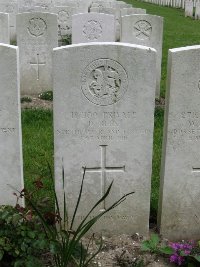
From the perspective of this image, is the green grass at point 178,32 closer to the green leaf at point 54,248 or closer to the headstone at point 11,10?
the headstone at point 11,10

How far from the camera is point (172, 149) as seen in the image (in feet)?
12.5

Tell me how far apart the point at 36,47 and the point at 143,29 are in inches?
73.0

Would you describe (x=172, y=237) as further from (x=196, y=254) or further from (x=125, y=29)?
(x=125, y=29)

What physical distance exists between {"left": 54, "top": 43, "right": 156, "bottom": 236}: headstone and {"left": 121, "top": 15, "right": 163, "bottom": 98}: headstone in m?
4.30

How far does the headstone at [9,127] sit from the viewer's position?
3.59 metres

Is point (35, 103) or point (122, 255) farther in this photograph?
point (35, 103)

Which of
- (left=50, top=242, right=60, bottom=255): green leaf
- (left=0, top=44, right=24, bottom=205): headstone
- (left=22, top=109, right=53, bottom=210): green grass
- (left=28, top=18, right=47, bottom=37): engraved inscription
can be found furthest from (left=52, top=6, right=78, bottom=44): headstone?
(left=50, top=242, right=60, bottom=255): green leaf

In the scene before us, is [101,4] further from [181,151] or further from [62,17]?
[181,151]

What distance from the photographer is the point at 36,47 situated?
8023mm

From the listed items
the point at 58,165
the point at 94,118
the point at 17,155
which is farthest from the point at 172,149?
the point at 17,155

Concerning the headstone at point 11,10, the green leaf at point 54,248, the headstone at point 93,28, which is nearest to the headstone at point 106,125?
the green leaf at point 54,248

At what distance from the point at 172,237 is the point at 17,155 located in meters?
1.54

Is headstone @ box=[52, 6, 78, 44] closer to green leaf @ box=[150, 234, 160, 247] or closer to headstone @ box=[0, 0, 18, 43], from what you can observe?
headstone @ box=[0, 0, 18, 43]

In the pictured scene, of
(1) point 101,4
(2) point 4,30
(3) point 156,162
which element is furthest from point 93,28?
(1) point 101,4
